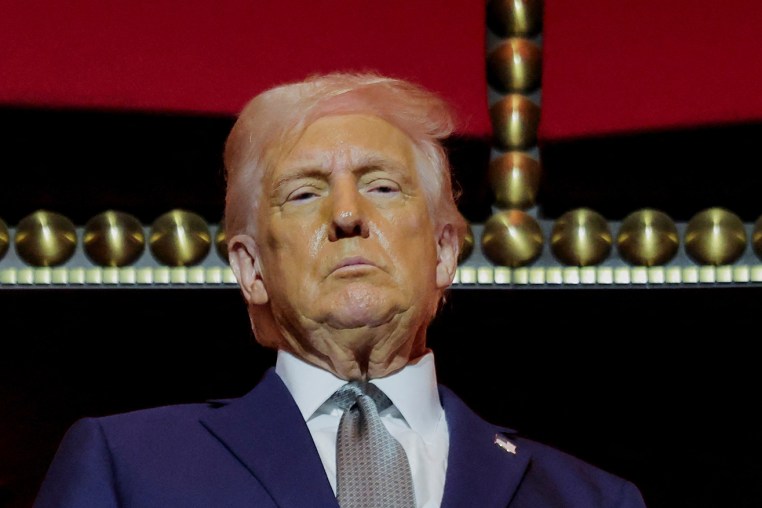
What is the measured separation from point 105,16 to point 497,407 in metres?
0.50

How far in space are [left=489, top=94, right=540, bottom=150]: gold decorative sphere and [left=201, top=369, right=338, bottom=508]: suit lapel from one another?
0.23 meters

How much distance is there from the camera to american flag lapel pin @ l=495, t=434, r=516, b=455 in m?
1.10

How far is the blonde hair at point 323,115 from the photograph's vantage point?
1.09m

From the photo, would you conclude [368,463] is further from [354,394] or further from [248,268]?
[248,268]

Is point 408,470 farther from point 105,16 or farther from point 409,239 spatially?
point 105,16

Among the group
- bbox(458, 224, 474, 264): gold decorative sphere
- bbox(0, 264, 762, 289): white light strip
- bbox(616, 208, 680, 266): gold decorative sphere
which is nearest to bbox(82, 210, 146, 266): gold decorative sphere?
bbox(0, 264, 762, 289): white light strip

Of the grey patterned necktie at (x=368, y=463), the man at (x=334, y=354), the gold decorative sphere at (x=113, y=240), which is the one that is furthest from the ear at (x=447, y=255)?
the gold decorative sphere at (x=113, y=240)

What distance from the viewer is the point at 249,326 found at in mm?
1313

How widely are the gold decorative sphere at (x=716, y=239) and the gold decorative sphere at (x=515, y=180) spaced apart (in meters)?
0.11

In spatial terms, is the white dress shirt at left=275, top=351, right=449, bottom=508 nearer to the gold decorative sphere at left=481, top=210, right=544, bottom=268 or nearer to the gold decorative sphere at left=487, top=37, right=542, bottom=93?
the gold decorative sphere at left=481, top=210, right=544, bottom=268

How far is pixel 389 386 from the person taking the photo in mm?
1068

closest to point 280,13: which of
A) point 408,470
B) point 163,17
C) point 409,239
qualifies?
point 163,17

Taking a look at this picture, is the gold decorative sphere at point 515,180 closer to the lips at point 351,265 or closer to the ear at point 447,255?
the ear at point 447,255

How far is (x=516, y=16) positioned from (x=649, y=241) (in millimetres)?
198
